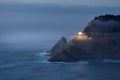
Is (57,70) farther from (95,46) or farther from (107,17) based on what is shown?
(107,17)

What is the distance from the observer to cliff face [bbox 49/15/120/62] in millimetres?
114500

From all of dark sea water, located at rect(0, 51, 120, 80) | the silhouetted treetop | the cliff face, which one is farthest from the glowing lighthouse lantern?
dark sea water, located at rect(0, 51, 120, 80)

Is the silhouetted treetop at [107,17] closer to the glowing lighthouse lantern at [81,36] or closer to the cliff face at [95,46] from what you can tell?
the cliff face at [95,46]

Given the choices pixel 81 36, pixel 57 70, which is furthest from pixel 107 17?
pixel 57 70

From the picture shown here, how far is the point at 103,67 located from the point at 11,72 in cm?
Answer: 1455

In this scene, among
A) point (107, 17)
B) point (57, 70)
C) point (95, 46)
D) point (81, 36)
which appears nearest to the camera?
point (57, 70)

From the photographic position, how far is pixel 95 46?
115 metres

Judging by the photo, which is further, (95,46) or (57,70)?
(95,46)

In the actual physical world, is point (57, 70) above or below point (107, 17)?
below

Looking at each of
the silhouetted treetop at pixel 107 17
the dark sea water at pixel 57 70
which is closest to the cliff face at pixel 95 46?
the dark sea water at pixel 57 70

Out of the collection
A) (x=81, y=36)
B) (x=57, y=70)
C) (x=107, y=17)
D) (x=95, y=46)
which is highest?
(x=107, y=17)

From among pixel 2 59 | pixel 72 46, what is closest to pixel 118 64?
pixel 72 46

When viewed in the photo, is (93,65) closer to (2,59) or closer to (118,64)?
(118,64)

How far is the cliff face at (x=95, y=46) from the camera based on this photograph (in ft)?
376
